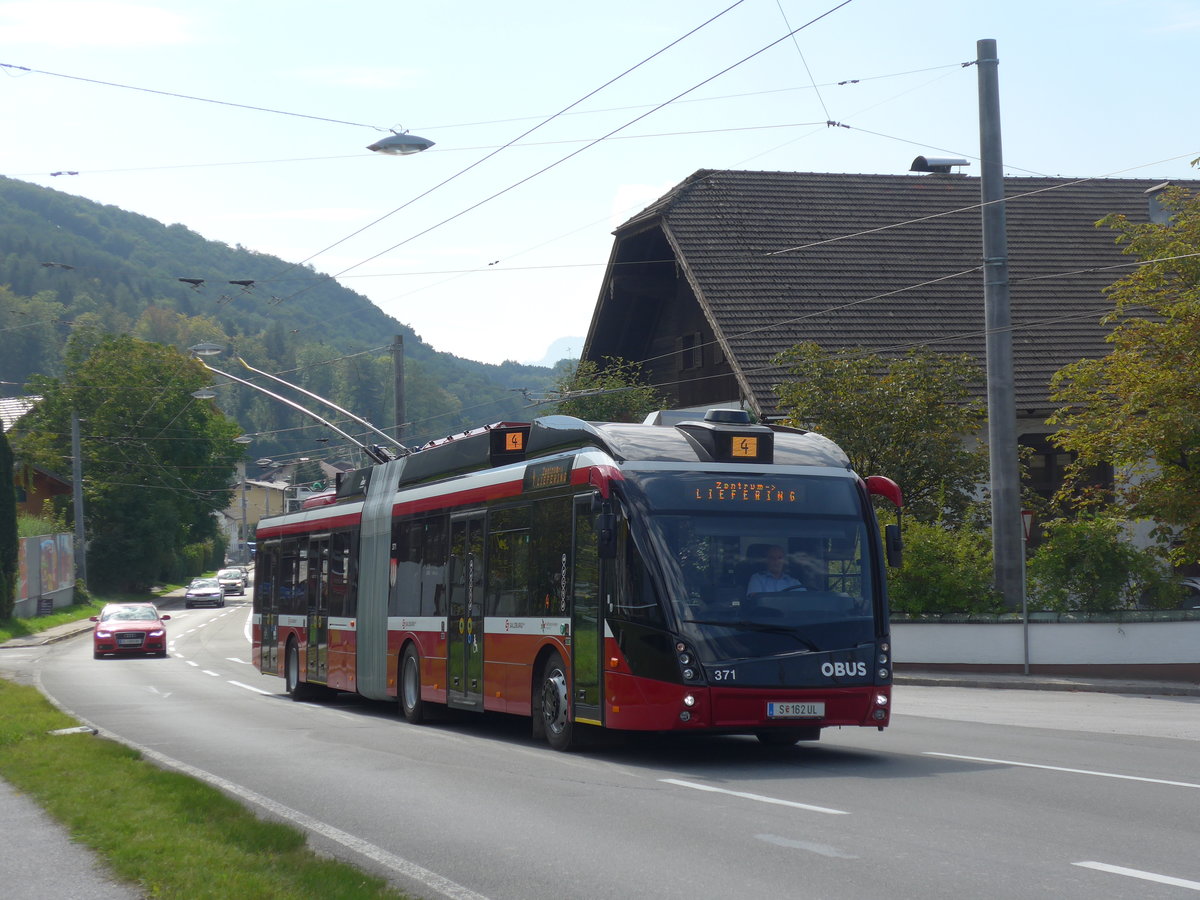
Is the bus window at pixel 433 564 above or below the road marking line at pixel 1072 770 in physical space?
above

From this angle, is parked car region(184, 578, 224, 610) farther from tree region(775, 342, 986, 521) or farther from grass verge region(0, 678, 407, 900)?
grass verge region(0, 678, 407, 900)

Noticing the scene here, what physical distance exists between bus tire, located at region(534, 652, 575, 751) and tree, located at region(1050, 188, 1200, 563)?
1303 cm

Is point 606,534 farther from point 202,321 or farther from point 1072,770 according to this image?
point 202,321

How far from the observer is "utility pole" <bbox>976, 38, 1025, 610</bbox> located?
2422cm

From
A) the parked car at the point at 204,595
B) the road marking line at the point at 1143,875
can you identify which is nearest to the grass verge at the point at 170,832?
the road marking line at the point at 1143,875

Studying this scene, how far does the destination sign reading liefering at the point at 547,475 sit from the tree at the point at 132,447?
217 ft

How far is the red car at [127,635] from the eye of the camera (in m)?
39.1

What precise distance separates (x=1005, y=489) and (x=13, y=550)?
3455 centimetres

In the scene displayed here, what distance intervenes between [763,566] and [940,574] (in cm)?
1468

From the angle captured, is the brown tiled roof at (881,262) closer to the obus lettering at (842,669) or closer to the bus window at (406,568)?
the bus window at (406,568)

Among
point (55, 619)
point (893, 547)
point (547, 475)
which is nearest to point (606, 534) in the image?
point (547, 475)

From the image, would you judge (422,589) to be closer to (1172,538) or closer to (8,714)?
(8,714)

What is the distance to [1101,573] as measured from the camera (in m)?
24.5

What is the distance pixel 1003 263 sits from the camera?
24.4 meters
